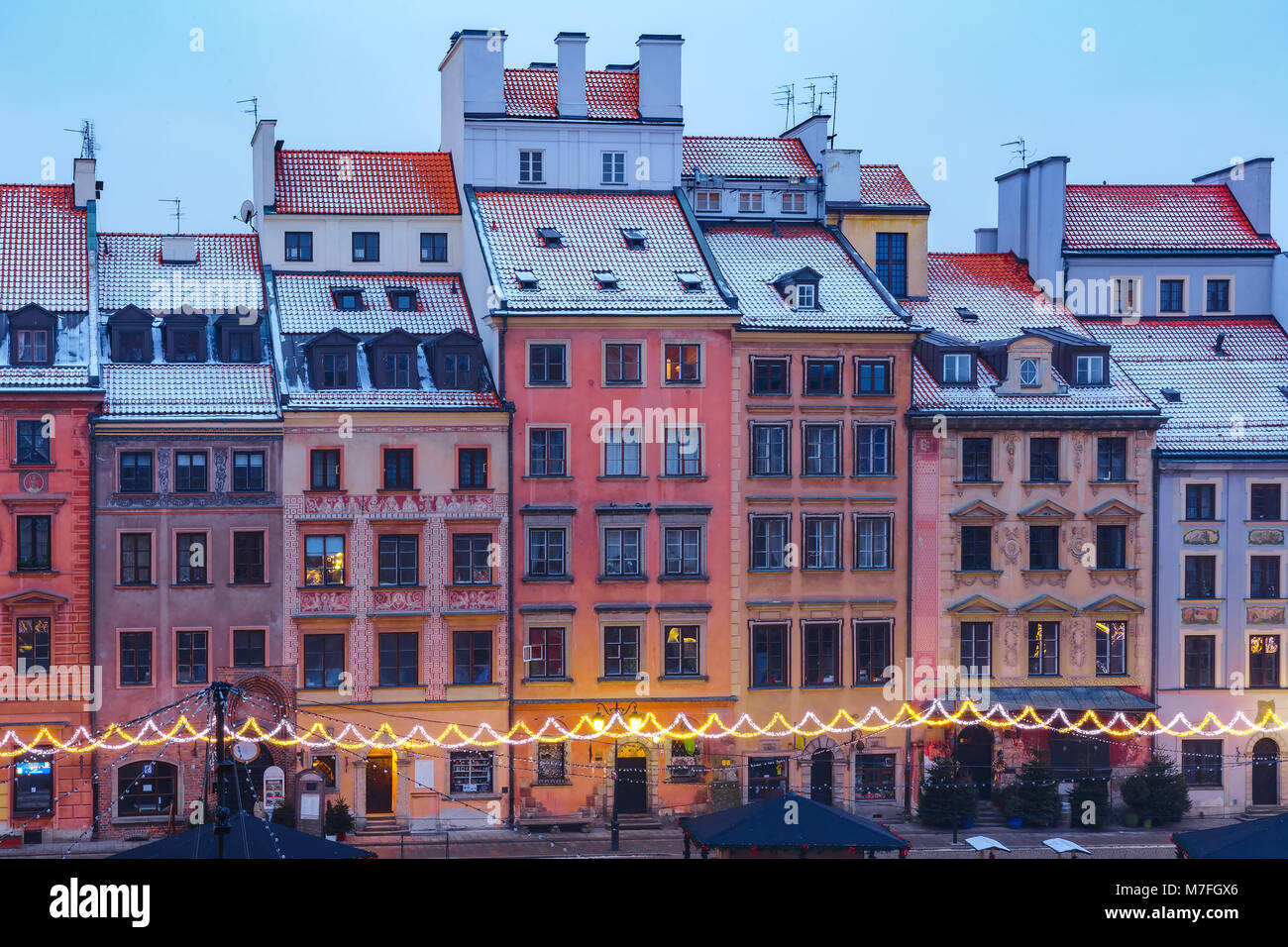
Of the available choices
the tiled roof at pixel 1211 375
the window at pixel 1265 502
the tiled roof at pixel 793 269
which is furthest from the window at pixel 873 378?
the window at pixel 1265 502

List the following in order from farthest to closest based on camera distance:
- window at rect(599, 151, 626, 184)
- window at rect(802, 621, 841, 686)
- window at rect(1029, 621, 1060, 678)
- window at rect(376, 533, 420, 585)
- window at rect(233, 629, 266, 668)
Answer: window at rect(599, 151, 626, 184)
window at rect(1029, 621, 1060, 678)
window at rect(802, 621, 841, 686)
window at rect(376, 533, 420, 585)
window at rect(233, 629, 266, 668)

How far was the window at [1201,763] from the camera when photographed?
195 feet

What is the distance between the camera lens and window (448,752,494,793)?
55.5 meters

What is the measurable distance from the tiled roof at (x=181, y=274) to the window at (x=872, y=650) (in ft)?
77.7

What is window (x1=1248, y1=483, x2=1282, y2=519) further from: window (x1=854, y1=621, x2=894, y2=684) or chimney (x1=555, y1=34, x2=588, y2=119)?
chimney (x1=555, y1=34, x2=588, y2=119)

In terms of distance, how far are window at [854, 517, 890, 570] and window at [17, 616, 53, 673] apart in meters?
26.8

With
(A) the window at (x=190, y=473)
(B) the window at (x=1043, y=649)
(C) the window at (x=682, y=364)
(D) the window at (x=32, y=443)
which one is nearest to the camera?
(D) the window at (x=32, y=443)

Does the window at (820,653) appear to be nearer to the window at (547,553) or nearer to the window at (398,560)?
the window at (547,553)

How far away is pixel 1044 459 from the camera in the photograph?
196ft

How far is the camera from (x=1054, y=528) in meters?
59.6

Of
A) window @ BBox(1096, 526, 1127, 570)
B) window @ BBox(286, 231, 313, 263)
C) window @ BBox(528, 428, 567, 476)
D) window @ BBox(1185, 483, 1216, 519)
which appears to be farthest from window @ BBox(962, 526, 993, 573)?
window @ BBox(286, 231, 313, 263)

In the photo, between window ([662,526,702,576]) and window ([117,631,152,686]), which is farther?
window ([662,526,702,576])

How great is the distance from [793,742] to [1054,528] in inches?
475
